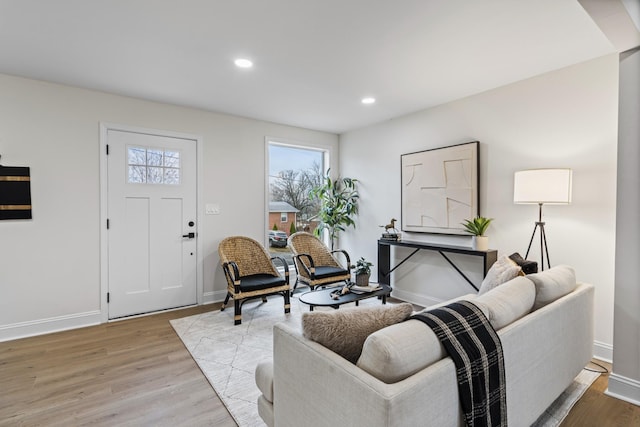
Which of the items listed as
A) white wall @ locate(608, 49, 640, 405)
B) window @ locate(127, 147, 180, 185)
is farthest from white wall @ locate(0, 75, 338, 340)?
white wall @ locate(608, 49, 640, 405)

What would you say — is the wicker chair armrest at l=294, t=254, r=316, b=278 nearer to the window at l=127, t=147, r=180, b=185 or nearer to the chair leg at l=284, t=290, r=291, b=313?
the chair leg at l=284, t=290, r=291, b=313

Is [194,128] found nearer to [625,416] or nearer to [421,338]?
[421,338]

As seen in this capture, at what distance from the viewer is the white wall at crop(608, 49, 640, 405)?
6.84 ft

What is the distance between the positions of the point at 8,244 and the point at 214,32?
288 cm

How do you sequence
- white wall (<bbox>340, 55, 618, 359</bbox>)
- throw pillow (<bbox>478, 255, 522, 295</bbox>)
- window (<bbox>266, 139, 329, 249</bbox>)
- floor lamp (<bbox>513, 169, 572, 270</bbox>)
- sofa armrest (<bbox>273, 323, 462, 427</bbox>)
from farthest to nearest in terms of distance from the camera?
window (<bbox>266, 139, 329, 249</bbox>), white wall (<bbox>340, 55, 618, 359</bbox>), floor lamp (<bbox>513, 169, 572, 270</bbox>), throw pillow (<bbox>478, 255, 522, 295</bbox>), sofa armrest (<bbox>273, 323, 462, 427</bbox>)

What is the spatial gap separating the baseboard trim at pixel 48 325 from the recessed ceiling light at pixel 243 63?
304cm

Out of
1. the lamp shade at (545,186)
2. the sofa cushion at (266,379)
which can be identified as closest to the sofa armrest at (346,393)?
the sofa cushion at (266,379)

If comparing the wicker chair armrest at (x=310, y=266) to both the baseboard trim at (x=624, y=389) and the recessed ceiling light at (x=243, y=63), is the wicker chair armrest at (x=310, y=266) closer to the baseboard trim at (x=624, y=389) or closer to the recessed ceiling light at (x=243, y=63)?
the recessed ceiling light at (x=243, y=63)

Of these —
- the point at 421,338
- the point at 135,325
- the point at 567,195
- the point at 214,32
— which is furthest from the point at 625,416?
the point at 135,325

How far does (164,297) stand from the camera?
395 cm

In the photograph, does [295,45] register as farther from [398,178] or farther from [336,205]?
[336,205]

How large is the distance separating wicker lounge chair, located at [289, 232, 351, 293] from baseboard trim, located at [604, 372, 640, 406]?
2.30 metres

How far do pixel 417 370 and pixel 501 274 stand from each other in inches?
58.5

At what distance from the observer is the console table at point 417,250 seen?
3.26 metres
